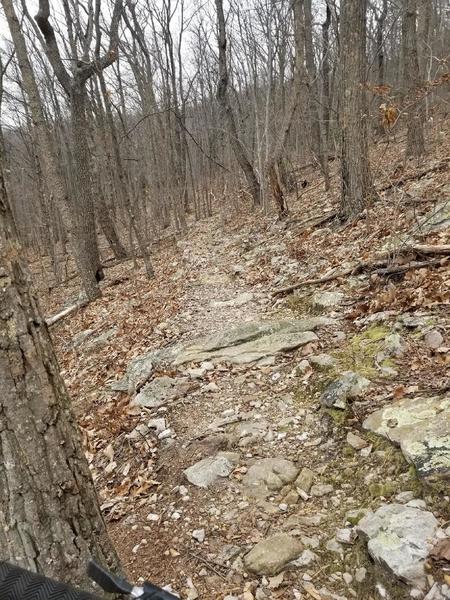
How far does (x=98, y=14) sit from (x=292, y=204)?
21.8 feet

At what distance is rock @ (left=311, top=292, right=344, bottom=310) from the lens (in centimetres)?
516

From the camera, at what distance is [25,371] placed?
1.61m

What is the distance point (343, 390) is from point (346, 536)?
1216 millimetres

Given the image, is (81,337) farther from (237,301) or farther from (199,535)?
(199,535)

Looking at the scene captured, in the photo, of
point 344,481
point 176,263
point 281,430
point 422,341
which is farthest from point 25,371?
point 176,263

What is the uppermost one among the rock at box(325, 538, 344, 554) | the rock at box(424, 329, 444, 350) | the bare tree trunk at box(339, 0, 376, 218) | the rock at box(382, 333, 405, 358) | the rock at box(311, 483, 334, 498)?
the bare tree trunk at box(339, 0, 376, 218)

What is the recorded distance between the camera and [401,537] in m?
2.19

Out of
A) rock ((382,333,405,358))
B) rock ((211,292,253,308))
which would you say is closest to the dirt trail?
rock ((382,333,405,358))

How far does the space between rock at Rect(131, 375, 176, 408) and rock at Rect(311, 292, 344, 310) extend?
6.24ft

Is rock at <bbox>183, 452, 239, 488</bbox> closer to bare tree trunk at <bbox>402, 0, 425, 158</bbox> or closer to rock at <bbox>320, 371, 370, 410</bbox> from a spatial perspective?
rock at <bbox>320, 371, 370, 410</bbox>

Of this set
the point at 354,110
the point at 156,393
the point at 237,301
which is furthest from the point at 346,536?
the point at 354,110

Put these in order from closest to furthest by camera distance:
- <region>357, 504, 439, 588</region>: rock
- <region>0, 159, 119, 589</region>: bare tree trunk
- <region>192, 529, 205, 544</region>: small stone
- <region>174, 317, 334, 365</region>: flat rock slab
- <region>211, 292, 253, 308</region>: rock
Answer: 1. <region>0, 159, 119, 589</region>: bare tree trunk
2. <region>357, 504, 439, 588</region>: rock
3. <region>192, 529, 205, 544</region>: small stone
4. <region>174, 317, 334, 365</region>: flat rock slab
5. <region>211, 292, 253, 308</region>: rock

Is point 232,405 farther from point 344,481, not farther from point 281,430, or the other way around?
point 344,481

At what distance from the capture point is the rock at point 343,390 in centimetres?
340
